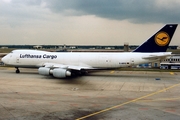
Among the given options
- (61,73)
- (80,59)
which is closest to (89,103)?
(61,73)

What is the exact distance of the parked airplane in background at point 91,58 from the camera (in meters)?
32.9

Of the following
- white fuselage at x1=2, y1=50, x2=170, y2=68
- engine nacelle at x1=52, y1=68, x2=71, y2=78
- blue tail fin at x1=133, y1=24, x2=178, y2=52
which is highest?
blue tail fin at x1=133, y1=24, x2=178, y2=52

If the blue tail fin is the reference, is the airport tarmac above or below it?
below

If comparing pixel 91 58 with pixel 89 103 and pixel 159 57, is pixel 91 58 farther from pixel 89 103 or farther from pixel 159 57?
pixel 89 103

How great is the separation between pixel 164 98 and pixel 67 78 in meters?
16.1

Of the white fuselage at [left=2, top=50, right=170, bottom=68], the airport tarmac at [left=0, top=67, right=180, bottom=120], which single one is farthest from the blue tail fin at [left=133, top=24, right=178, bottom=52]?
the airport tarmac at [left=0, top=67, right=180, bottom=120]

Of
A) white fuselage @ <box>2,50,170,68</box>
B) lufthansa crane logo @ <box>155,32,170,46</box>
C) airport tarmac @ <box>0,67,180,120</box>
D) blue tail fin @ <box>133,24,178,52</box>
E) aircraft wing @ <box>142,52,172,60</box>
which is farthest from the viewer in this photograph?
white fuselage @ <box>2,50,170,68</box>

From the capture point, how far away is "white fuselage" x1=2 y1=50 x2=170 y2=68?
34.2 metres

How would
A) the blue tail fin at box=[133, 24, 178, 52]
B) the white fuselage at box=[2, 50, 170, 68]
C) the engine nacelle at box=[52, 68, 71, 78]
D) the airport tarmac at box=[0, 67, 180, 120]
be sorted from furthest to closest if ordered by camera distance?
the white fuselage at box=[2, 50, 170, 68], the blue tail fin at box=[133, 24, 178, 52], the engine nacelle at box=[52, 68, 71, 78], the airport tarmac at box=[0, 67, 180, 120]

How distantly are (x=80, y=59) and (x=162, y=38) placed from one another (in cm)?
1242

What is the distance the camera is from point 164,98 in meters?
20.4

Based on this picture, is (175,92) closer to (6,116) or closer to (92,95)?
(92,95)

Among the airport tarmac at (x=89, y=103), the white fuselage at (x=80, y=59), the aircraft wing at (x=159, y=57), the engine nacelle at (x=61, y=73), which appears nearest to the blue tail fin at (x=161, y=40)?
the white fuselage at (x=80, y=59)

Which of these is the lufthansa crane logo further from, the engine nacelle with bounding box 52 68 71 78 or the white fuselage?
the engine nacelle with bounding box 52 68 71 78
